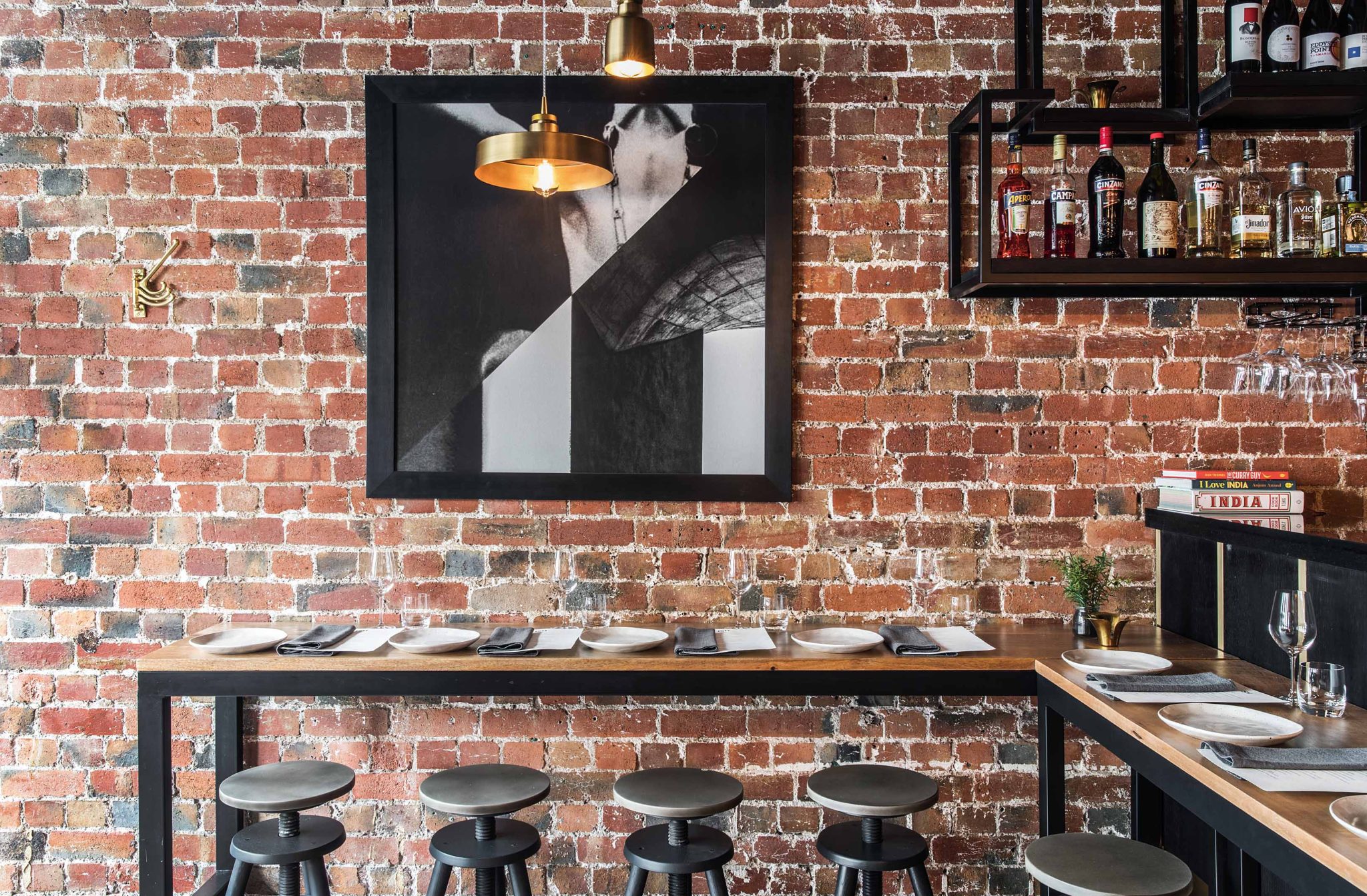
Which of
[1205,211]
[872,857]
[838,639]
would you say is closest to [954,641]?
[838,639]

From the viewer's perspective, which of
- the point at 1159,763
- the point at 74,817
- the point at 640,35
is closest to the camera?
the point at 1159,763

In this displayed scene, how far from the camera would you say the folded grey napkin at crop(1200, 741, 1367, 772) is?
1.42 meters

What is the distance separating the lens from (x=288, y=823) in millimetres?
2105

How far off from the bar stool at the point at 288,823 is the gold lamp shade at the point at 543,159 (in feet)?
4.80

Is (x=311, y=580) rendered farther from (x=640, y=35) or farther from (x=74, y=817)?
(x=640, y=35)

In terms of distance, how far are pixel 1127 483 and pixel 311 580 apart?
238 centimetres

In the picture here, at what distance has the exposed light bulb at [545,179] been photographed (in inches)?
81.8

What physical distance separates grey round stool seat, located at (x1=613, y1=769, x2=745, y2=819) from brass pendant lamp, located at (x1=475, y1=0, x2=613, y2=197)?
1.39 m

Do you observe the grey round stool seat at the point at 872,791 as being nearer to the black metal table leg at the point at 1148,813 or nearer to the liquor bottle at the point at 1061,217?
the black metal table leg at the point at 1148,813

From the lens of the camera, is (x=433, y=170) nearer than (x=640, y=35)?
No

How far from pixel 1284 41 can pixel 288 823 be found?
125 inches

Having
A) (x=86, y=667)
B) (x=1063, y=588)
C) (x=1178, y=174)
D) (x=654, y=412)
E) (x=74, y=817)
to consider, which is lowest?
(x=74, y=817)

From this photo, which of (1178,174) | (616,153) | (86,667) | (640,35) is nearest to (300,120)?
(616,153)

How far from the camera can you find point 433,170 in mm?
2613
